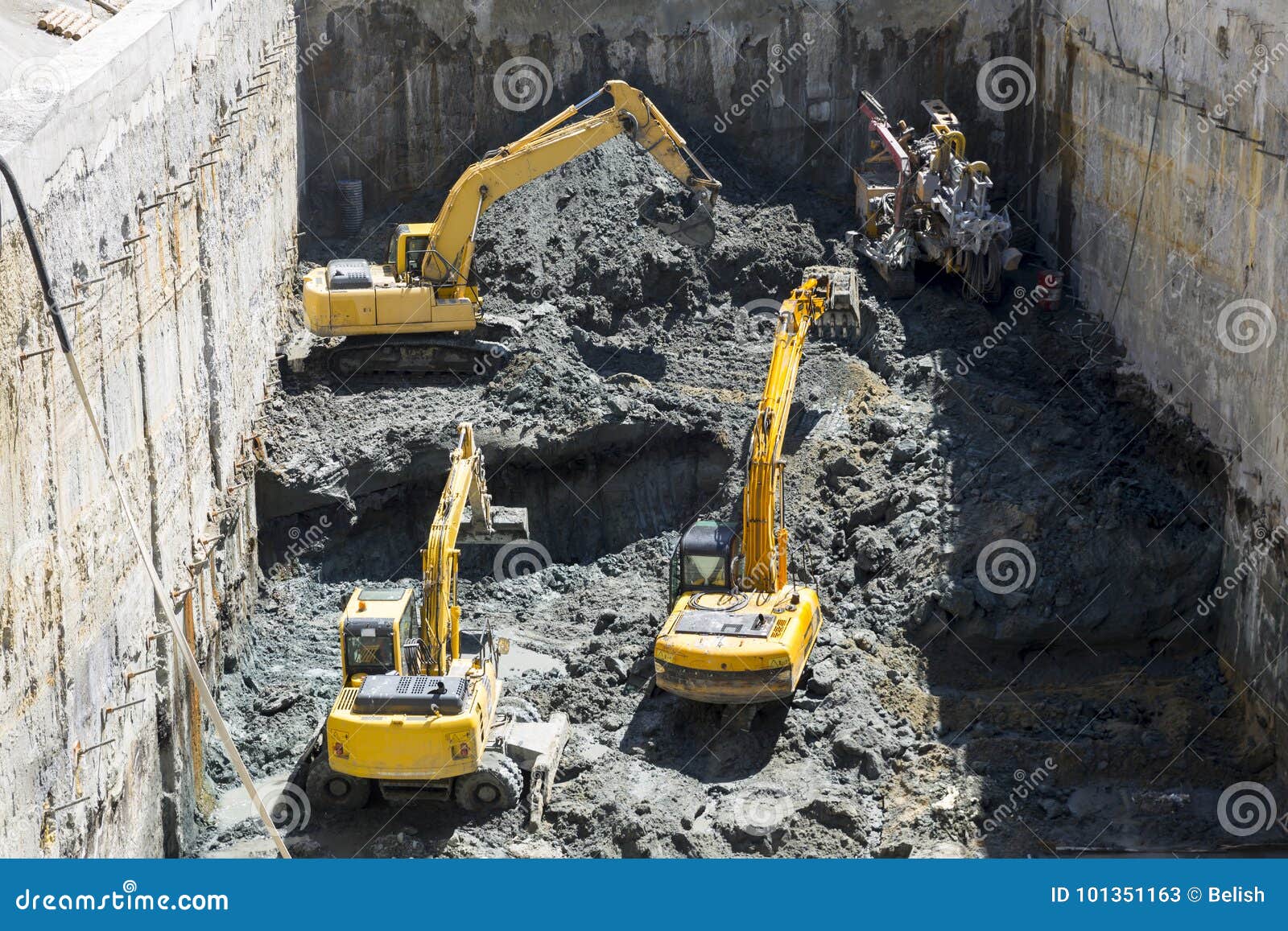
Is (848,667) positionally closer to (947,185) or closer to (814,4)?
(947,185)

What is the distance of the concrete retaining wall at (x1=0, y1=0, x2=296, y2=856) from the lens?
40.0ft

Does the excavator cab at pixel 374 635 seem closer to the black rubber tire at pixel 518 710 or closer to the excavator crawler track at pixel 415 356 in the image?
the black rubber tire at pixel 518 710

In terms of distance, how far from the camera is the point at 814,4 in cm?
2864

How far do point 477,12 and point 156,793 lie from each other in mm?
16905

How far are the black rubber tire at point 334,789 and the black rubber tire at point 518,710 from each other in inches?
66.3

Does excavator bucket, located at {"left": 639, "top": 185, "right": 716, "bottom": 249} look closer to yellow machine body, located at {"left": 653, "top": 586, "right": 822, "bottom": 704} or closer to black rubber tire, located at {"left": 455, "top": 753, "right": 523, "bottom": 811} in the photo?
yellow machine body, located at {"left": 653, "top": 586, "right": 822, "bottom": 704}

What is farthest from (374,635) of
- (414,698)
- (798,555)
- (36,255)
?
(798,555)

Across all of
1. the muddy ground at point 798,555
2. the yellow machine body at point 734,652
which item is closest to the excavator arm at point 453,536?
the muddy ground at point 798,555

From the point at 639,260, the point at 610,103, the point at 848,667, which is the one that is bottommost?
the point at 848,667

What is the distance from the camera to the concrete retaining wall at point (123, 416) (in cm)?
1218

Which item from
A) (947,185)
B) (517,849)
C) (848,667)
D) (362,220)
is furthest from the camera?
(362,220)

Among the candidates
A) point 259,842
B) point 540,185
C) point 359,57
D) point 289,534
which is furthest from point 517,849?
point 359,57

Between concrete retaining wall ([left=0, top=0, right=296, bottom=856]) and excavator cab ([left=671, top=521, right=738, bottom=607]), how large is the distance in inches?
189

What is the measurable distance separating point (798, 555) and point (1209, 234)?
5751 millimetres
